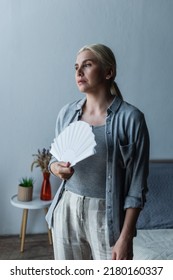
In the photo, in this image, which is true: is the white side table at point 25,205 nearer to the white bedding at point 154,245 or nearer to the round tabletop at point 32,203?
the round tabletop at point 32,203

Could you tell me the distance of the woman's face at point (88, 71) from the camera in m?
0.88

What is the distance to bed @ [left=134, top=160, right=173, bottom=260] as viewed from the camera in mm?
1623

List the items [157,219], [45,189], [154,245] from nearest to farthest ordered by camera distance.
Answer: [154,245] < [157,219] < [45,189]

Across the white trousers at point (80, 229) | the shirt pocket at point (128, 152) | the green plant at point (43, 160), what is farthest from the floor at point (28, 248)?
the shirt pocket at point (128, 152)

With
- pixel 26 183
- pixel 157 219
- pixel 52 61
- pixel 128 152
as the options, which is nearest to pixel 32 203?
pixel 26 183

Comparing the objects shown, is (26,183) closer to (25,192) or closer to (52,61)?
(25,192)

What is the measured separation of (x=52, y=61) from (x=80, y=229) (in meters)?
1.50

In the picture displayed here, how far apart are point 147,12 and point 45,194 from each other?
4.68 feet

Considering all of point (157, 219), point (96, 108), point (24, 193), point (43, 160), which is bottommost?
point (157, 219)

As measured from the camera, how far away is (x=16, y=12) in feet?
6.80

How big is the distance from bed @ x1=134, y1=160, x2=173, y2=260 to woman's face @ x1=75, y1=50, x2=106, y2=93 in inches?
40.1

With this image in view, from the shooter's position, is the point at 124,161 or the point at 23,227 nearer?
the point at 124,161

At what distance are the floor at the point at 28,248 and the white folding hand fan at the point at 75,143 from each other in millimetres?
1250

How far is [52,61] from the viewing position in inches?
85.0
